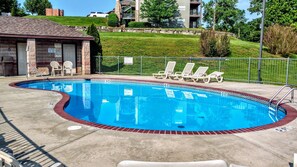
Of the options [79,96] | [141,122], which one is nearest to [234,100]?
[141,122]

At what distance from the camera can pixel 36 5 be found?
60.9 metres

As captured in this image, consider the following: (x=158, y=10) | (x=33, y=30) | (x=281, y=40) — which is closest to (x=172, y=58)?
(x=33, y=30)

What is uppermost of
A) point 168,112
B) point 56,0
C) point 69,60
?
point 56,0

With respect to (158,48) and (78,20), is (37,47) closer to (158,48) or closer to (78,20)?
(158,48)

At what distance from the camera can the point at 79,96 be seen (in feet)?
36.7

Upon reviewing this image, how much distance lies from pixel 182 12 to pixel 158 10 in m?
6.17

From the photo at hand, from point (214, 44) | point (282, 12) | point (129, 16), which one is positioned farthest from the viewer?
point (129, 16)

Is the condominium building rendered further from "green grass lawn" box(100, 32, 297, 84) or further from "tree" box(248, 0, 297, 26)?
"green grass lawn" box(100, 32, 297, 84)

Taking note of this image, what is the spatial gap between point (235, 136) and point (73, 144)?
2.88m

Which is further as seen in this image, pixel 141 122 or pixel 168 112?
pixel 168 112

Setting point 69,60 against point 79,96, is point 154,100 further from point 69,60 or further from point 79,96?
point 69,60

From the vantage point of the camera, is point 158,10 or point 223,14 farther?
point 223,14

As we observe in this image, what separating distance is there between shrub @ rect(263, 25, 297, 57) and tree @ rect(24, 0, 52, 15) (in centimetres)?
5270

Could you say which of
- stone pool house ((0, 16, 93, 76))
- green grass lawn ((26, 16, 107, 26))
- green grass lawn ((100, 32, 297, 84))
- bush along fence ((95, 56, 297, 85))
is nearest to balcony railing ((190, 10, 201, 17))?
green grass lawn ((26, 16, 107, 26))
